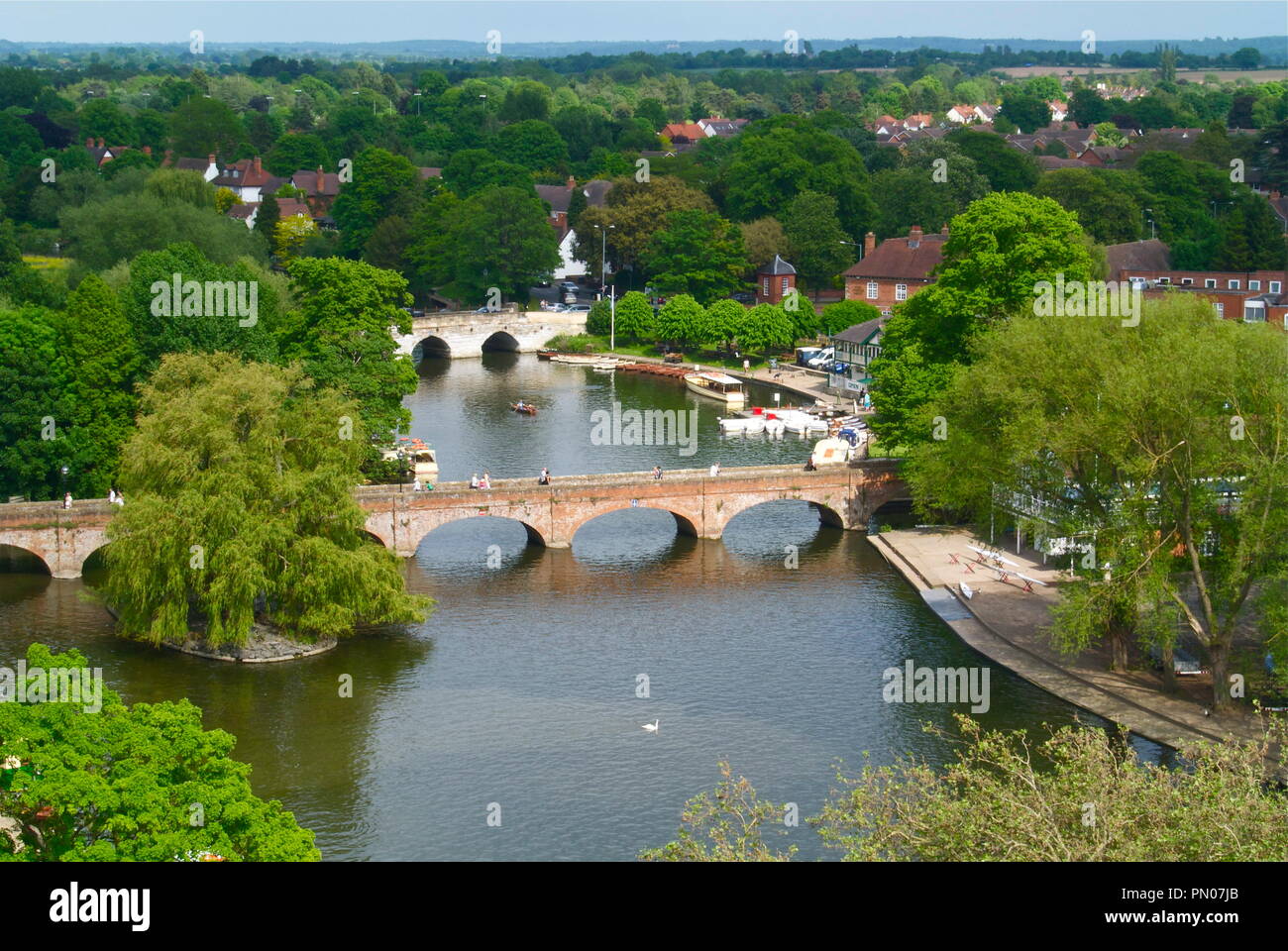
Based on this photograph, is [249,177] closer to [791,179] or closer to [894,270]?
[791,179]

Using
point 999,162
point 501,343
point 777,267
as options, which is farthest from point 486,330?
point 999,162

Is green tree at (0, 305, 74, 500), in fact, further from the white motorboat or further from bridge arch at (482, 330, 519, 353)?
bridge arch at (482, 330, 519, 353)

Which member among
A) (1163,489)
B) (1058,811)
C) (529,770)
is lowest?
(529,770)

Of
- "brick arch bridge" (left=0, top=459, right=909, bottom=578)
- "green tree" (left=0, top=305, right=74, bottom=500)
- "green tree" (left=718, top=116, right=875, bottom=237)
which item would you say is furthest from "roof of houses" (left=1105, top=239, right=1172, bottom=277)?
"green tree" (left=0, top=305, right=74, bottom=500)

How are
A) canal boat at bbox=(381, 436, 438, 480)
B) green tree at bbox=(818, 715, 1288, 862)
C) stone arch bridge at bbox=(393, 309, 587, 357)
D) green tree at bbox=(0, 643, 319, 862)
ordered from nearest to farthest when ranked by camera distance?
green tree at bbox=(818, 715, 1288, 862), green tree at bbox=(0, 643, 319, 862), canal boat at bbox=(381, 436, 438, 480), stone arch bridge at bbox=(393, 309, 587, 357)

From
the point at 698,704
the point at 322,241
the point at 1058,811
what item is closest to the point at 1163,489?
the point at 698,704
